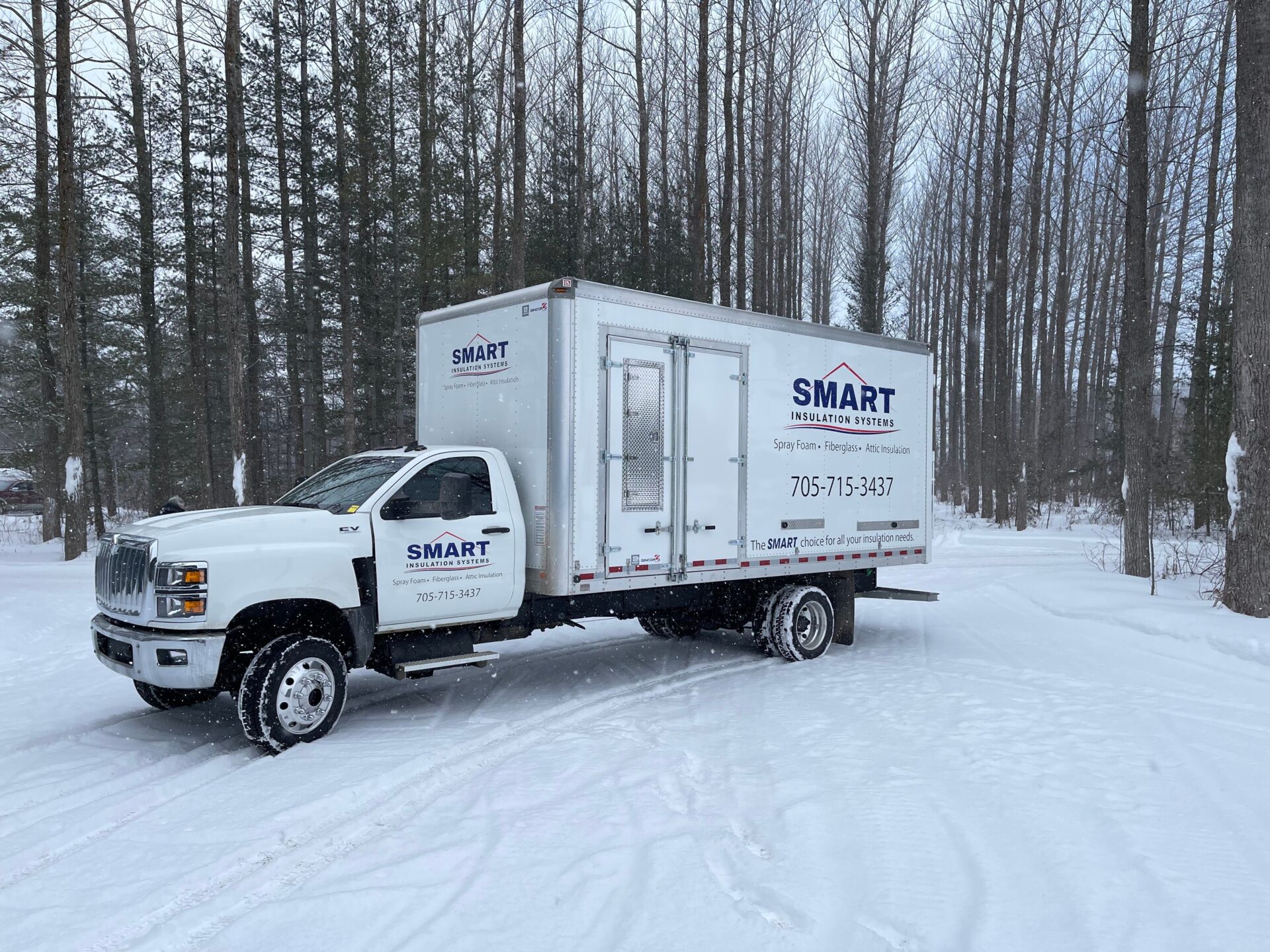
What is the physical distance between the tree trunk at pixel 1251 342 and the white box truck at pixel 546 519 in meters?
3.54

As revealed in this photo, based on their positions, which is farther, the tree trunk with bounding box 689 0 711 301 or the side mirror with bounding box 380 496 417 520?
the tree trunk with bounding box 689 0 711 301

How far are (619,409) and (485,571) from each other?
1761 mm

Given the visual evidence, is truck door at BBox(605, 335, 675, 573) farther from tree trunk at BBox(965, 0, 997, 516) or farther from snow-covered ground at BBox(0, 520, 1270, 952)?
tree trunk at BBox(965, 0, 997, 516)

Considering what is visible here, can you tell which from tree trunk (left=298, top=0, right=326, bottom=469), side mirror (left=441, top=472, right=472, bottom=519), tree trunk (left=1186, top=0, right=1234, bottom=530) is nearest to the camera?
side mirror (left=441, top=472, right=472, bottom=519)

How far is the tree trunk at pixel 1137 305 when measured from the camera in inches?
530

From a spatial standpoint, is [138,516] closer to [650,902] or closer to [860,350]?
[860,350]

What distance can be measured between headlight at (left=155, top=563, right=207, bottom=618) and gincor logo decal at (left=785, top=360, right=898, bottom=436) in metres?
5.50

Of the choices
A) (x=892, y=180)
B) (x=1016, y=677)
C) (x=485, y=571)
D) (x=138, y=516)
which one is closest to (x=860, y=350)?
(x=1016, y=677)

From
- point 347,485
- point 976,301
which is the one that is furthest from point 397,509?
point 976,301

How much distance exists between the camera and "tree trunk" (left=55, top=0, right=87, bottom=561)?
1728 centimetres

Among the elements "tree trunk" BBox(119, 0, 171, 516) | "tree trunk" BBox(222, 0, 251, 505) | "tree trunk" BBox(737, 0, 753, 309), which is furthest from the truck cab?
"tree trunk" BBox(737, 0, 753, 309)

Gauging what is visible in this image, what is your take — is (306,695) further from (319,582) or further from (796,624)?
(796,624)

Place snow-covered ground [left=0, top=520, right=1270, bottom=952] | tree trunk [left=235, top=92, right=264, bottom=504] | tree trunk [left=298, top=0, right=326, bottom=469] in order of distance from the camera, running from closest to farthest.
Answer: snow-covered ground [left=0, top=520, right=1270, bottom=952] → tree trunk [left=298, top=0, right=326, bottom=469] → tree trunk [left=235, top=92, right=264, bottom=504]

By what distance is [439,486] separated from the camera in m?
7.09
